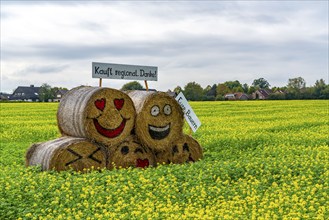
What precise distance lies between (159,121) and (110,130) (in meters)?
1.43

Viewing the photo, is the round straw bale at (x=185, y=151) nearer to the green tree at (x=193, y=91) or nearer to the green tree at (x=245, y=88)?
the green tree at (x=193, y=91)

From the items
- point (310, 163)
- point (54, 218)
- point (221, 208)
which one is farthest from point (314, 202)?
point (54, 218)

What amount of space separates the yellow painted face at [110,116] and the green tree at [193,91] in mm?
66815

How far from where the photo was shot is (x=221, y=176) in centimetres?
1116

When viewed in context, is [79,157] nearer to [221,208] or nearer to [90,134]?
[90,134]

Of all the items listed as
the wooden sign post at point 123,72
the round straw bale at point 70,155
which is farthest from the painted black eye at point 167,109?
the round straw bale at point 70,155

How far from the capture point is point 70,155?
11945mm

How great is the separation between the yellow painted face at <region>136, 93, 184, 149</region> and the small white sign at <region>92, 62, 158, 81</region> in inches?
71.5

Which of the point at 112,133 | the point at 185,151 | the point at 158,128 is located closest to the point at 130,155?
the point at 112,133

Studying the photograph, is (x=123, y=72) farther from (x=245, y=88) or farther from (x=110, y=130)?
(x=245, y=88)

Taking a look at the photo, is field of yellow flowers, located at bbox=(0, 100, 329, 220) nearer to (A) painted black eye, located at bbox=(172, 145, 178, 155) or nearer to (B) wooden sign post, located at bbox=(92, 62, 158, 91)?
(A) painted black eye, located at bbox=(172, 145, 178, 155)


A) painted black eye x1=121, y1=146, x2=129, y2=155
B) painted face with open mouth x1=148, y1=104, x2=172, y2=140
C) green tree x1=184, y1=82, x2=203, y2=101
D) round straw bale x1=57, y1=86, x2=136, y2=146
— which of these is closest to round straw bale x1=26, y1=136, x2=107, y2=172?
round straw bale x1=57, y1=86, x2=136, y2=146

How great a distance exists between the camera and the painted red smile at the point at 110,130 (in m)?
12.4

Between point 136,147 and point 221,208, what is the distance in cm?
437
